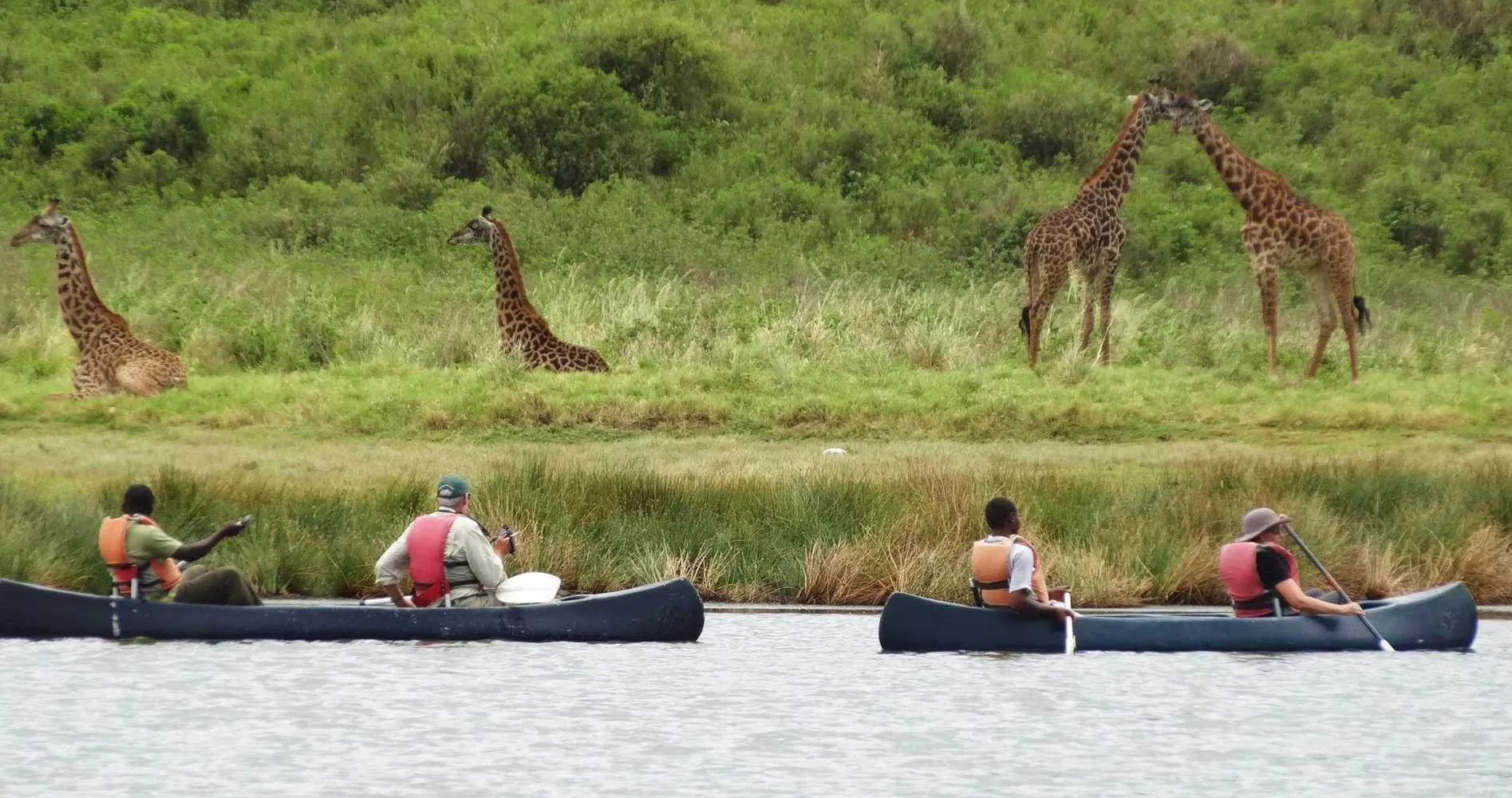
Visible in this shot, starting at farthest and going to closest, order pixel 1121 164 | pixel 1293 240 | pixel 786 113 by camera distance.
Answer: pixel 786 113, pixel 1121 164, pixel 1293 240

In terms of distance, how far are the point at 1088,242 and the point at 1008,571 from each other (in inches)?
Answer: 536

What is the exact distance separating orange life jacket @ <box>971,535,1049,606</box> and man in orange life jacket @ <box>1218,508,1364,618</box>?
118cm

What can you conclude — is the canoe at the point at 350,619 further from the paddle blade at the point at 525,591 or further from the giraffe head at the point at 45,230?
the giraffe head at the point at 45,230

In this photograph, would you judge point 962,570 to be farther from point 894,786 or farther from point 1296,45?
point 1296,45

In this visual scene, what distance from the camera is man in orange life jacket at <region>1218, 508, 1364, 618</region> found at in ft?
46.1

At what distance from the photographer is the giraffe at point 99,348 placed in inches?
958

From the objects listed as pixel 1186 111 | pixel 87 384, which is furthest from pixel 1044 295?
pixel 87 384

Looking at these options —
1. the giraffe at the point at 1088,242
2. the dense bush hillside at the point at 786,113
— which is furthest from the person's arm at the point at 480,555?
the dense bush hillside at the point at 786,113

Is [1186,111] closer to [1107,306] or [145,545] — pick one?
[1107,306]

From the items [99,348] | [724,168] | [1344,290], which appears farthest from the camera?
[724,168]

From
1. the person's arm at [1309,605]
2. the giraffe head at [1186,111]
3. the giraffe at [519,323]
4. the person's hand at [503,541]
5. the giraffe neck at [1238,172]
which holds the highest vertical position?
the giraffe head at [1186,111]

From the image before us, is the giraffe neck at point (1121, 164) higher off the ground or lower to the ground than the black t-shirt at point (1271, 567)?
higher

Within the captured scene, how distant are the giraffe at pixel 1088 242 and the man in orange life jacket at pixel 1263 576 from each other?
1220 centimetres

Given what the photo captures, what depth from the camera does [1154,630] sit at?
1395 centimetres
